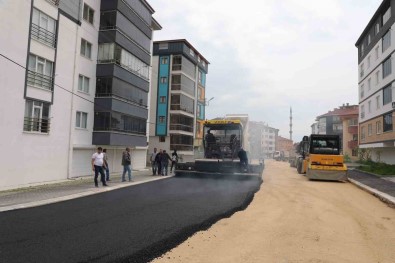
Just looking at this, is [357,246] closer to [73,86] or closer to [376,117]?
[73,86]

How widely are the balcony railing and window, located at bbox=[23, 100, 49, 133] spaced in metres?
0.90

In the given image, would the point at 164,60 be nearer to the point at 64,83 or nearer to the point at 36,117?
the point at 64,83

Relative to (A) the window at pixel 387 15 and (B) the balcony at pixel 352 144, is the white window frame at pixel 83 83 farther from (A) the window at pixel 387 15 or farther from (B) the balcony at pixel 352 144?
(B) the balcony at pixel 352 144

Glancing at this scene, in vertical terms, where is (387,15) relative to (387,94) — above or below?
above

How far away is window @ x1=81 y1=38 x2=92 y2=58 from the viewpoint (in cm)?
2262

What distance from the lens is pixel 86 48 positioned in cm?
2292

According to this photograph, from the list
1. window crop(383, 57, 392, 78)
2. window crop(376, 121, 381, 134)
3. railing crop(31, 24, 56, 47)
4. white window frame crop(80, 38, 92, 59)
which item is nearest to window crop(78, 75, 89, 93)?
white window frame crop(80, 38, 92, 59)

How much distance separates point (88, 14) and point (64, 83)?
6105 millimetres

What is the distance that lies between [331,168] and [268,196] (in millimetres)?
8455

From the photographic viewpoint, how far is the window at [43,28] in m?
17.2

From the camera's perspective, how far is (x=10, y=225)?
767 cm

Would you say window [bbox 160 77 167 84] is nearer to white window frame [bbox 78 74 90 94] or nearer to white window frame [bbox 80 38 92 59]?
white window frame [bbox 80 38 92 59]

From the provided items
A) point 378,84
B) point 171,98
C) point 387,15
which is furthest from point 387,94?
point 171,98

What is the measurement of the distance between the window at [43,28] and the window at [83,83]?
3.86m
